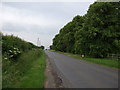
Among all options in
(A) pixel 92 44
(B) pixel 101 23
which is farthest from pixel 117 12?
(A) pixel 92 44

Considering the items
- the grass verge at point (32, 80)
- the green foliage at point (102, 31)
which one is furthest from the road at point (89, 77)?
the green foliage at point (102, 31)

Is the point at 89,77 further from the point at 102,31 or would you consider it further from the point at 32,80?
the point at 102,31

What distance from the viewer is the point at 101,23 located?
2327cm

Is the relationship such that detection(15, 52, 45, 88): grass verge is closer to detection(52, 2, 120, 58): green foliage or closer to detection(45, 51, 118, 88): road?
detection(45, 51, 118, 88): road

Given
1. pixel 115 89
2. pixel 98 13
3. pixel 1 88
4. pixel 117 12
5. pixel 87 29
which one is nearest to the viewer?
pixel 1 88

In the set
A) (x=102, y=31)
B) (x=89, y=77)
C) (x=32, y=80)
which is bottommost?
(x=89, y=77)

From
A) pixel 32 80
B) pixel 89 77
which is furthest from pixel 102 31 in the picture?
pixel 32 80

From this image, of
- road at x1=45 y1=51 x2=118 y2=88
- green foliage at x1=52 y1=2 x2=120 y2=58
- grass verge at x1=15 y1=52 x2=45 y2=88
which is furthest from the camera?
green foliage at x1=52 y1=2 x2=120 y2=58

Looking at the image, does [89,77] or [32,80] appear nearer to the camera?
[32,80]

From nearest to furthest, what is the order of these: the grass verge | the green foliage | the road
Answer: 1. the grass verge
2. the road
3. the green foliage

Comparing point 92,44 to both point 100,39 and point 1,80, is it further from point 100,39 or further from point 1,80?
point 1,80

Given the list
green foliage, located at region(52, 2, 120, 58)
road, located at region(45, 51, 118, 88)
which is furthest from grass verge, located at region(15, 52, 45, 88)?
green foliage, located at region(52, 2, 120, 58)

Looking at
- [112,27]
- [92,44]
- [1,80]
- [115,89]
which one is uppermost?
[112,27]

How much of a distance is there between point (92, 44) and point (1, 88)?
20146 millimetres
